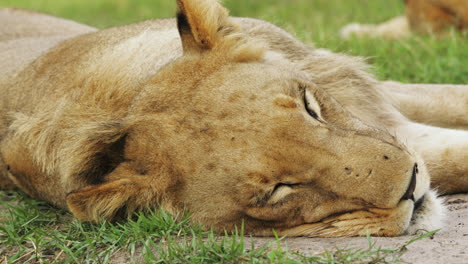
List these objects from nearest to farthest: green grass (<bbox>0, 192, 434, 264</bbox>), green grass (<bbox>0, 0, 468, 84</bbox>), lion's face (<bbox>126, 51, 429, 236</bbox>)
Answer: green grass (<bbox>0, 192, 434, 264</bbox>) < lion's face (<bbox>126, 51, 429, 236</bbox>) < green grass (<bbox>0, 0, 468, 84</bbox>)

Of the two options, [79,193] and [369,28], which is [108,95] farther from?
[369,28]

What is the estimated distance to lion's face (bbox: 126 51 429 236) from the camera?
8.17 ft

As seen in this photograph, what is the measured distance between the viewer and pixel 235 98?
266 centimetres

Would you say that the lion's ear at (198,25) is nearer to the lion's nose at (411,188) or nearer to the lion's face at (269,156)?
the lion's face at (269,156)

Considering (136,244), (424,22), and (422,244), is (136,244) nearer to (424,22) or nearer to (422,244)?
(422,244)

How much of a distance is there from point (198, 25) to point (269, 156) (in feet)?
2.50

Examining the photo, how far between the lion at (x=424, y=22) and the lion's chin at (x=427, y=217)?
12.6 ft

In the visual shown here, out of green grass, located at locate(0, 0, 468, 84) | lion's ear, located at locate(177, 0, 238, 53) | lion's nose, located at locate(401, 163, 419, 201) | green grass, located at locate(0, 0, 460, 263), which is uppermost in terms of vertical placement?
lion's ear, located at locate(177, 0, 238, 53)

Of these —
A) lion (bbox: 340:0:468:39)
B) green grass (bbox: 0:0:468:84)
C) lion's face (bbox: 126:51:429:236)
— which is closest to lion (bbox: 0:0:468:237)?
lion's face (bbox: 126:51:429:236)

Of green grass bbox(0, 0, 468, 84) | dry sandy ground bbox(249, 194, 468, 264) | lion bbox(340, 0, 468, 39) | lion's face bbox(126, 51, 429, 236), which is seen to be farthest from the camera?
lion bbox(340, 0, 468, 39)

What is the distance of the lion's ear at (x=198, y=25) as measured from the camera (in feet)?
9.68

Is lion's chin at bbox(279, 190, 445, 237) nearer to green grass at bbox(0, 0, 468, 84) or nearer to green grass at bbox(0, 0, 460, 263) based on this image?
green grass at bbox(0, 0, 460, 263)

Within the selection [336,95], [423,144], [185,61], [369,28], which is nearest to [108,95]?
[185,61]

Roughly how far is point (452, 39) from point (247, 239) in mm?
3774
